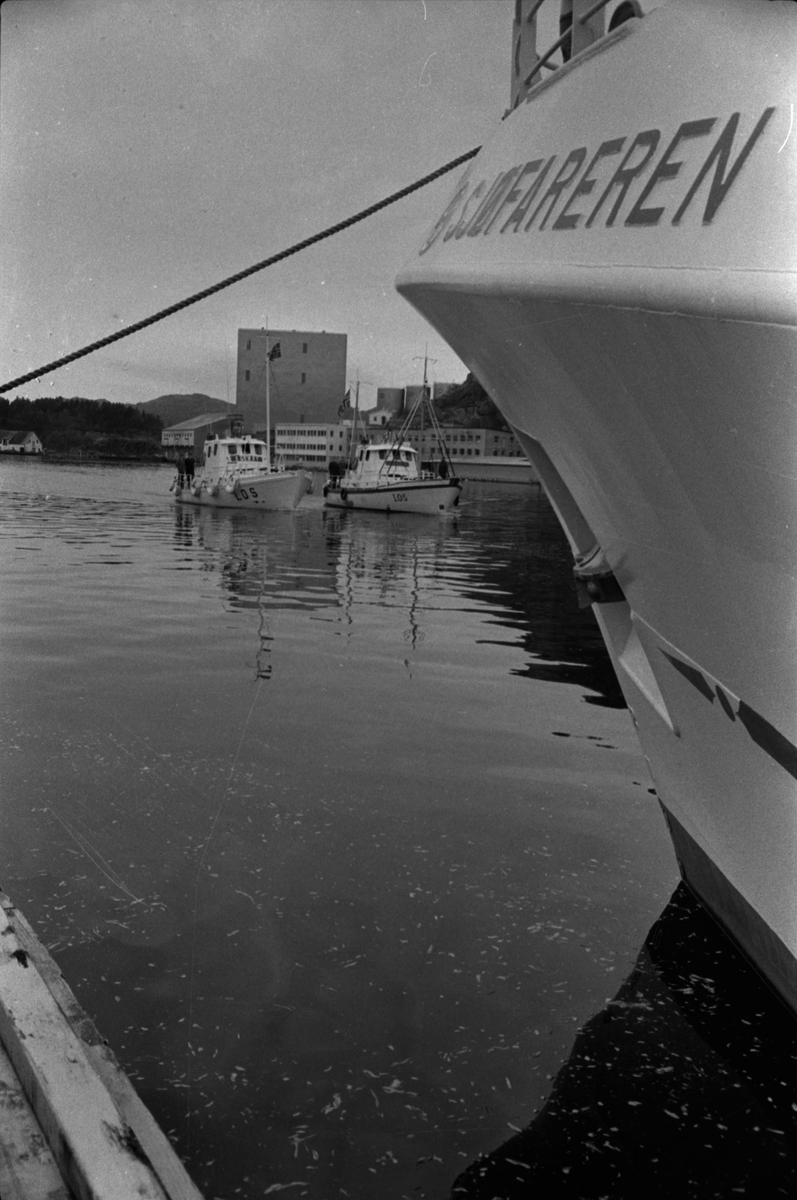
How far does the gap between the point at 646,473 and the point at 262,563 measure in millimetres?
15217

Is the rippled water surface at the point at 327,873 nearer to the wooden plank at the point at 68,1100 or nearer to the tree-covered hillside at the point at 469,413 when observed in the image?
the wooden plank at the point at 68,1100

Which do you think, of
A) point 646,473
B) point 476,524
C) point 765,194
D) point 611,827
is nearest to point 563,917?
point 611,827

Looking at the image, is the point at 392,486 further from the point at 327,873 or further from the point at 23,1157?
the point at 23,1157

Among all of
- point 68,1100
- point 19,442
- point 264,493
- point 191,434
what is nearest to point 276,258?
point 68,1100

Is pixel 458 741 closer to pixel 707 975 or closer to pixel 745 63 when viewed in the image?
pixel 707 975

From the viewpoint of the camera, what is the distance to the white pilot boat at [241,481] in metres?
35.8

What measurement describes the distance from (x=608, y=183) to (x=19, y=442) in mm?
121999

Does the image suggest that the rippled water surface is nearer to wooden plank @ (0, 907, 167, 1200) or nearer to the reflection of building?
wooden plank @ (0, 907, 167, 1200)

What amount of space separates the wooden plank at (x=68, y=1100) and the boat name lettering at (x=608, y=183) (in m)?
2.23

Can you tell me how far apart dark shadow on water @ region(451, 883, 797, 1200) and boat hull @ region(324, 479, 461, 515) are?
109 ft

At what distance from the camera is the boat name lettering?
2244mm

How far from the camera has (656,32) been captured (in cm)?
272

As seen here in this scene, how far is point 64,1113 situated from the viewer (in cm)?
204

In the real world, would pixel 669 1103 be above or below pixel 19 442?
below
